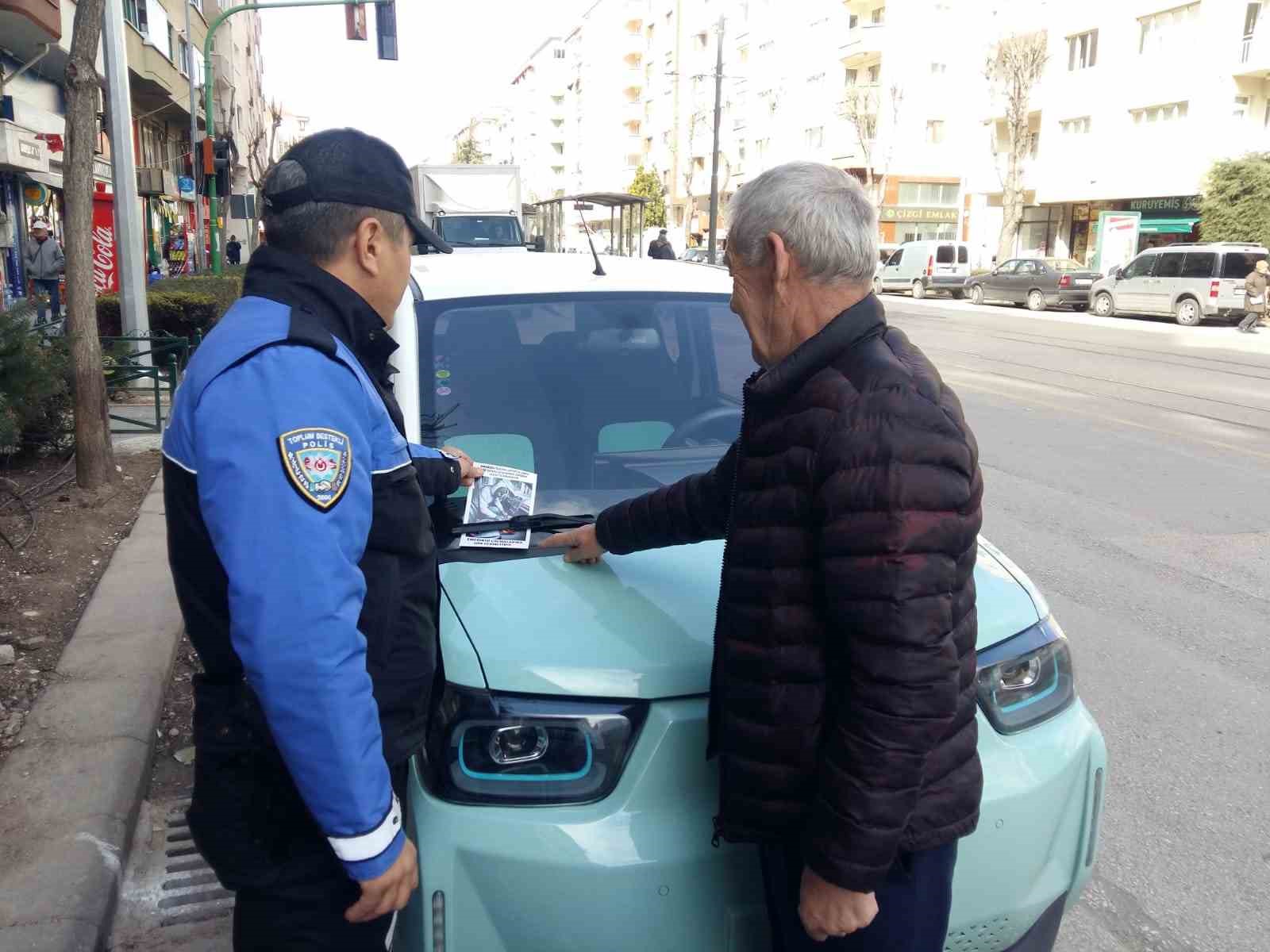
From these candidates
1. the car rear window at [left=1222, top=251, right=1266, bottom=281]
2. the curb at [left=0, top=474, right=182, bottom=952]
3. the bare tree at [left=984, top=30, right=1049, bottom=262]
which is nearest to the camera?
the curb at [left=0, top=474, right=182, bottom=952]

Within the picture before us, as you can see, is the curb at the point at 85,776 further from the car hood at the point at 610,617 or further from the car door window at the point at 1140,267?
the car door window at the point at 1140,267

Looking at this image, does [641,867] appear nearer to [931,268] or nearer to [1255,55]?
[931,268]

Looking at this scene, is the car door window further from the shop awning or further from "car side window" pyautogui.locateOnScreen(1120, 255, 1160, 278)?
the shop awning

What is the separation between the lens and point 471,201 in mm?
27703

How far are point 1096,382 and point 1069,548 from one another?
857 cm

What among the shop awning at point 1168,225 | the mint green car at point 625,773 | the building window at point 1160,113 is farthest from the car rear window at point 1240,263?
the mint green car at point 625,773

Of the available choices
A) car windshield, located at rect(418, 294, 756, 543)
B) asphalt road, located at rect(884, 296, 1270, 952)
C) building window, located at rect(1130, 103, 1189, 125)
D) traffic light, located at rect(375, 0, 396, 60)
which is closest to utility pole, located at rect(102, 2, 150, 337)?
traffic light, located at rect(375, 0, 396, 60)

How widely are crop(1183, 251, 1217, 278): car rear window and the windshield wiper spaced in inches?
1030

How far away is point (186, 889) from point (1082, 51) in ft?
146

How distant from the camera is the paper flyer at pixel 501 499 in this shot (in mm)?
2605

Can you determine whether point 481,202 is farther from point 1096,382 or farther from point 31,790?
point 31,790

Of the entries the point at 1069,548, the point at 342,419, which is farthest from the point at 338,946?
the point at 1069,548

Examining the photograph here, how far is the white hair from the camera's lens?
5.72 ft

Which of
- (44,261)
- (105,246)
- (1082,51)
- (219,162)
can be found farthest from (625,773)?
(1082,51)
